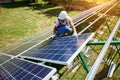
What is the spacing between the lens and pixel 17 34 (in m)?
15.6

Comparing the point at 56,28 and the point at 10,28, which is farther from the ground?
the point at 56,28

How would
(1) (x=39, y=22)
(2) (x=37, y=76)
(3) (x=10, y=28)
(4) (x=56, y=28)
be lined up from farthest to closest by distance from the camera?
(1) (x=39, y=22) → (3) (x=10, y=28) → (4) (x=56, y=28) → (2) (x=37, y=76)

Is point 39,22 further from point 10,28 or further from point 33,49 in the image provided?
point 33,49

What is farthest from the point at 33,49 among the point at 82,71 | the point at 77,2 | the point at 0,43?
the point at 77,2

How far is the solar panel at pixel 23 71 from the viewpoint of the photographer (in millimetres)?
4333

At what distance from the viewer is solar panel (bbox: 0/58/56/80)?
433 cm

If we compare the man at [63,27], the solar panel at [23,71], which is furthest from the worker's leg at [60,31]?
the solar panel at [23,71]

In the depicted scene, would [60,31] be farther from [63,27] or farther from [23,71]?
[23,71]

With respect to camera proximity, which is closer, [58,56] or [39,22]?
[58,56]

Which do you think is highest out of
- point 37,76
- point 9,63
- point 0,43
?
point 37,76

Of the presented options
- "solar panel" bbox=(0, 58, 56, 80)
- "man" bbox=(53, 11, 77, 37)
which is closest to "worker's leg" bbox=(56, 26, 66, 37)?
"man" bbox=(53, 11, 77, 37)

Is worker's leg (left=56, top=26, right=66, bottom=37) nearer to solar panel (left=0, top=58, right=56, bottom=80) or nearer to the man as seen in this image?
the man

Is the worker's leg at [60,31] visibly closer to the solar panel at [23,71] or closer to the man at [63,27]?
the man at [63,27]

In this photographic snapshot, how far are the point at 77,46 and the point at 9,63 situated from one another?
243 cm
